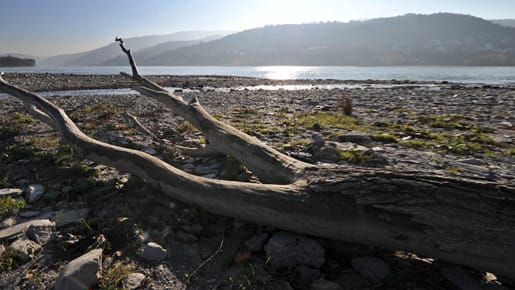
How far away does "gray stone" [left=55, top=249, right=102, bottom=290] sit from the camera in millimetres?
2461

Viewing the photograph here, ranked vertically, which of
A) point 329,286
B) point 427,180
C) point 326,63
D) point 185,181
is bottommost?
point 329,286

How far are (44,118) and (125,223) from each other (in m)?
6.13

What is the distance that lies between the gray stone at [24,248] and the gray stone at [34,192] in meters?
1.32

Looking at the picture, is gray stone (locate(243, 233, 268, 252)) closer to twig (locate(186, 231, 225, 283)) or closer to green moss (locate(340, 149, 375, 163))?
twig (locate(186, 231, 225, 283))

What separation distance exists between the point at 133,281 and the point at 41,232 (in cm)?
148

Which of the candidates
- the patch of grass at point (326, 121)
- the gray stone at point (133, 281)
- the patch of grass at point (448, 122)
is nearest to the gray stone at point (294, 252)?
the gray stone at point (133, 281)

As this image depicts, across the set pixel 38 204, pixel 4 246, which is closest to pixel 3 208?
Answer: pixel 38 204

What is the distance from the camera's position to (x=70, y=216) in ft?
12.3

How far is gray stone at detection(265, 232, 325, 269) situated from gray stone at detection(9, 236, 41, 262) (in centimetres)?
244

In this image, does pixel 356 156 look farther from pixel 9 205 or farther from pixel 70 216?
pixel 9 205

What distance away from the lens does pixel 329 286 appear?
2488 mm

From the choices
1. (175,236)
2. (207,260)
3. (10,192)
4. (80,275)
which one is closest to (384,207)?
(207,260)

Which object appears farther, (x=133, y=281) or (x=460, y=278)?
(x=133, y=281)

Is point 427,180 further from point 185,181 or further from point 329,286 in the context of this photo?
point 185,181
